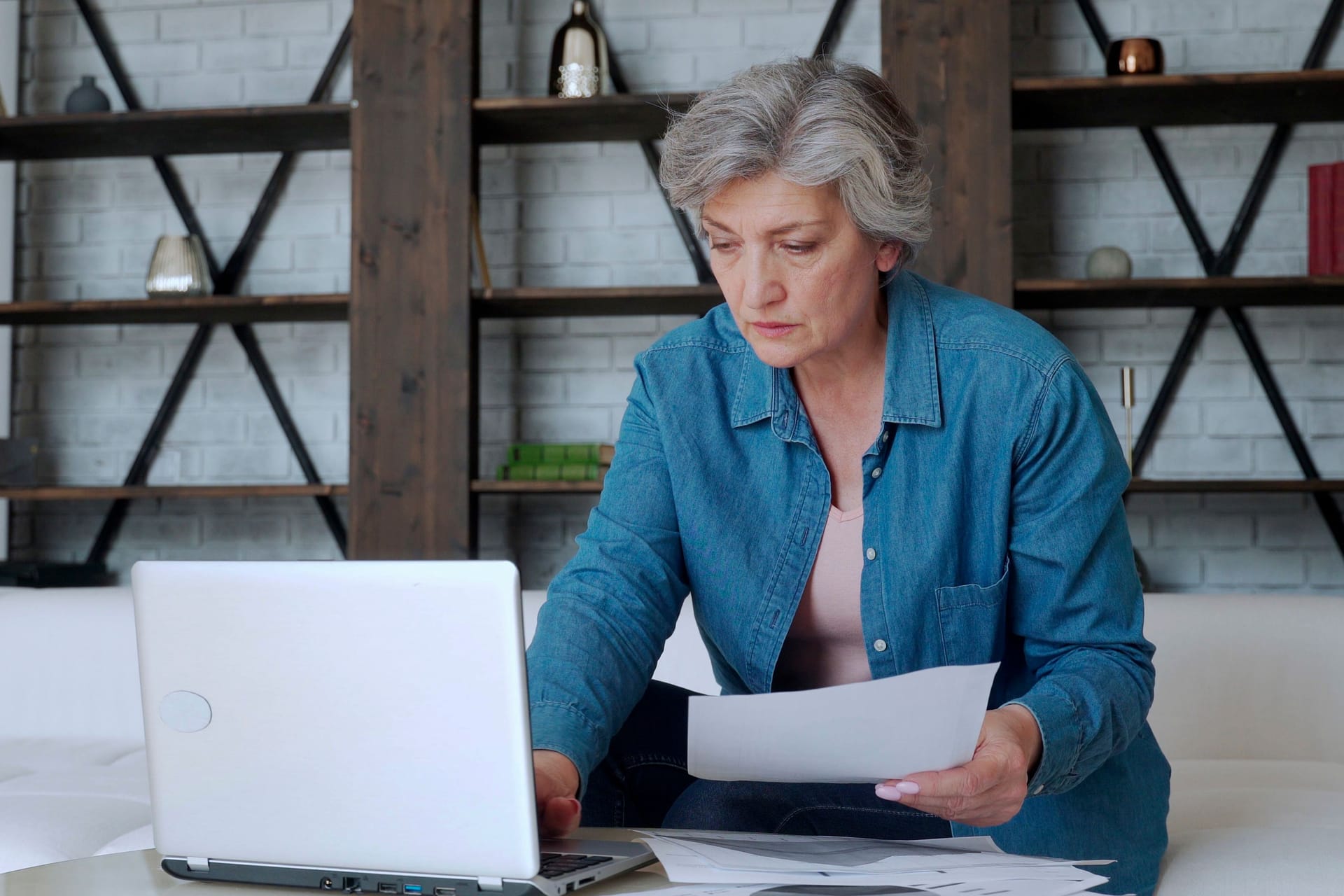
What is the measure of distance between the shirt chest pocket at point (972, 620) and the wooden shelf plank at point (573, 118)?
1945 mm

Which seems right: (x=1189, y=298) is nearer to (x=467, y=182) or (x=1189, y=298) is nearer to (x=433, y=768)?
(x=467, y=182)

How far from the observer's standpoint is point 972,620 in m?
1.24

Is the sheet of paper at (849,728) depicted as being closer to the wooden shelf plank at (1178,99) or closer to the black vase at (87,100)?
the wooden shelf plank at (1178,99)

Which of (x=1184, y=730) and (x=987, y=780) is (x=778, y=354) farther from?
(x=1184, y=730)

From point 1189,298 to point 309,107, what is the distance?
7.02ft

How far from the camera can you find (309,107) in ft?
10.2

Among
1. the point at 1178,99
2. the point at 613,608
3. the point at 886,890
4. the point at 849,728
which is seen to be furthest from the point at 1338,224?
the point at 886,890

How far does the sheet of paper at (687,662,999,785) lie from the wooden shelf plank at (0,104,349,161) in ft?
8.19

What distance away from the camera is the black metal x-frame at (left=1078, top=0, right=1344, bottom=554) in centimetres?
322

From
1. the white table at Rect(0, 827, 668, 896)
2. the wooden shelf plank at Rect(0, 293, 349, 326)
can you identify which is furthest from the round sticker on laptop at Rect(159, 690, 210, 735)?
the wooden shelf plank at Rect(0, 293, 349, 326)

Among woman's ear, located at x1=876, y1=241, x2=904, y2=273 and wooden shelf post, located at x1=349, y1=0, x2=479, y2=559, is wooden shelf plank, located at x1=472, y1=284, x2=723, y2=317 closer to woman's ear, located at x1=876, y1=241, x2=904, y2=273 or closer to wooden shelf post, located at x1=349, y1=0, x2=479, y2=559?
wooden shelf post, located at x1=349, y1=0, x2=479, y2=559

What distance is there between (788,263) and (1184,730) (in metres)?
1.20

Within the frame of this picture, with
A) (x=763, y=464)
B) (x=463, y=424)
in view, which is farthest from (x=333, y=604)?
(x=463, y=424)

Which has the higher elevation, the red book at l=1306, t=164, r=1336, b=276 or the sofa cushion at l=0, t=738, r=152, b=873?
the red book at l=1306, t=164, r=1336, b=276
